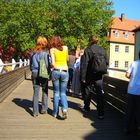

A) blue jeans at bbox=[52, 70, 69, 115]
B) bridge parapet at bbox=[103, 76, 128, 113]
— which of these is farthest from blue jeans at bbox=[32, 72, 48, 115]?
bridge parapet at bbox=[103, 76, 128, 113]

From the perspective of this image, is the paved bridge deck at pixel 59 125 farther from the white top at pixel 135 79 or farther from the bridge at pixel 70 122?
the white top at pixel 135 79

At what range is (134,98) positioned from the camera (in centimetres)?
858

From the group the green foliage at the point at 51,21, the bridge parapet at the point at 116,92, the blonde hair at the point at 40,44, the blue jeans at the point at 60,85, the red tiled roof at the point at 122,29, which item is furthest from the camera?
the red tiled roof at the point at 122,29

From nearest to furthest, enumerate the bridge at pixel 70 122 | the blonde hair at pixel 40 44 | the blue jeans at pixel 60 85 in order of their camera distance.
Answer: the bridge at pixel 70 122 < the blue jeans at pixel 60 85 < the blonde hair at pixel 40 44

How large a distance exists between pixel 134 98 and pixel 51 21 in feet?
188

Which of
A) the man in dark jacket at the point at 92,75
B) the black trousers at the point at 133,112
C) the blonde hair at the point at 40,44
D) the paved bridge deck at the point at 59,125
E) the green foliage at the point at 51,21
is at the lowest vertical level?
the paved bridge deck at the point at 59,125

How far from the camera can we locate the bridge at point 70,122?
862cm

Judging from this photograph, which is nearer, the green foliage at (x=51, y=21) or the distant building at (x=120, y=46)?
the green foliage at (x=51, y=21)

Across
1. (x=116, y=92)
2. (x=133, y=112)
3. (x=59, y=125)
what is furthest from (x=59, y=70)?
(x=133, y=112)

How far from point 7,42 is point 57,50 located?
59015 millimetres

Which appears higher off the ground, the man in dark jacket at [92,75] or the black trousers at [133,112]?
the man in dark jacket at [92,75]

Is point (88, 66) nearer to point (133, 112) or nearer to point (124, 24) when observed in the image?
point (133, 112)

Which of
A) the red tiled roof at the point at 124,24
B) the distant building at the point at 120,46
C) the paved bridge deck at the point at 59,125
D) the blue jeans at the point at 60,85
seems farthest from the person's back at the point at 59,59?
the red tiled roof at the point at 124,24

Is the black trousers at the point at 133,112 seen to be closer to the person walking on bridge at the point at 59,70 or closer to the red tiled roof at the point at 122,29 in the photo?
the person walking on bridge at the point at 59,70
